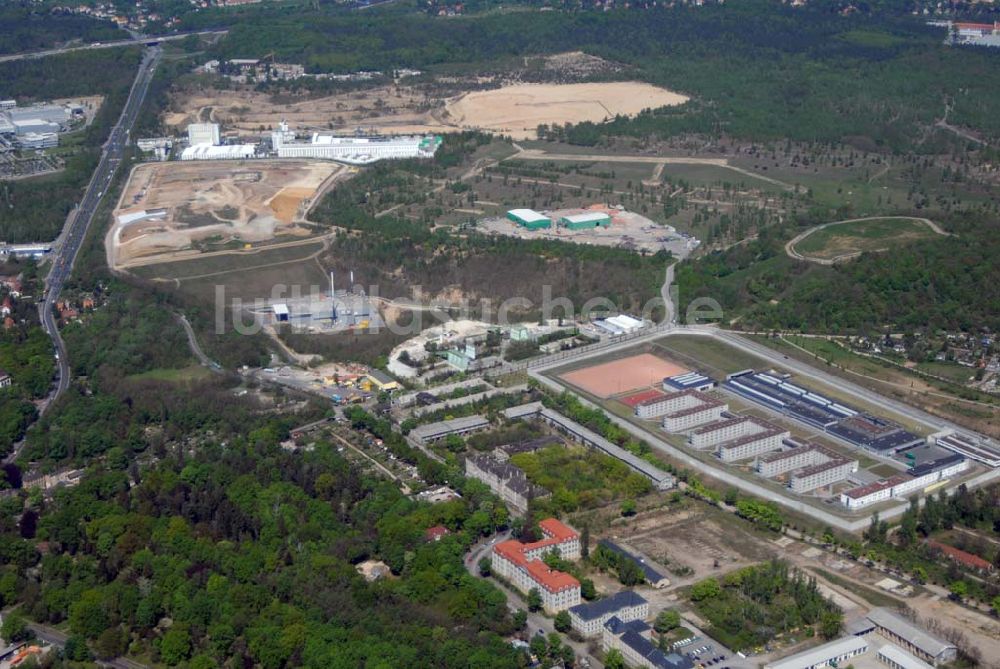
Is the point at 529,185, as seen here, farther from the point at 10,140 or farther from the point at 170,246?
the point at 10,140

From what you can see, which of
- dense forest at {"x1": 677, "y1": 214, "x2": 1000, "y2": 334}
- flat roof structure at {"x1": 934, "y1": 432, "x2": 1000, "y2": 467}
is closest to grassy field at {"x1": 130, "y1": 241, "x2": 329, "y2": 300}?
dense forest at {"x1": 677, "y1": 214, "x2": 1000, "y2": 334}

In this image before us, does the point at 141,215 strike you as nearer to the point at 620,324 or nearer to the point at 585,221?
the point at 585,221

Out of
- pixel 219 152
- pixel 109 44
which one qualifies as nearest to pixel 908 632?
pixel 219 152

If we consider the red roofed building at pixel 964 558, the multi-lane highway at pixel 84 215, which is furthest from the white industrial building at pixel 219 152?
the red roofed building at pixel 964 558

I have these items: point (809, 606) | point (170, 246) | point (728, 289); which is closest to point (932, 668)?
point (809, 606)

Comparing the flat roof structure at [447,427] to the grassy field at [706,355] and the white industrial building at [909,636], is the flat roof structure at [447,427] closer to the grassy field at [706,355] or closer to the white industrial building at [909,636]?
the grassy field at [706,355]

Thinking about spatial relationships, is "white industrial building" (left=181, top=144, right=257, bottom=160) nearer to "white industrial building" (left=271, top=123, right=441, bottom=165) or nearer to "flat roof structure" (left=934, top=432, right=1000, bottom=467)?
"white industrial building" (left=271, top=123, right=441, bottom=165)
